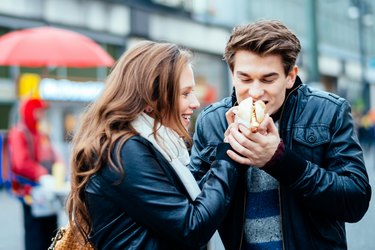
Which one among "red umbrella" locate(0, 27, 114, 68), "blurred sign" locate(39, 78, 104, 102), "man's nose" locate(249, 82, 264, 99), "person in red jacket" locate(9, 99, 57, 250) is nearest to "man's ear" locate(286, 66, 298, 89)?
"man's nose" locate(249, 82, 264, 99)

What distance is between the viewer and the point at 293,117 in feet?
8.14

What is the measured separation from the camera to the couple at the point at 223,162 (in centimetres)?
223

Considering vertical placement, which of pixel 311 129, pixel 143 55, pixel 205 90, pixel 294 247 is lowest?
pixel 205 90

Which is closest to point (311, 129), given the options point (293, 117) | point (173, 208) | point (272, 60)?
point (293, 117)

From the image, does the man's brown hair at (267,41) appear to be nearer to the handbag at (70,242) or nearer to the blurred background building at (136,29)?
the handbag at (70,242)

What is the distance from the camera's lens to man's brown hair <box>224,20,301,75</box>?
7.86ft

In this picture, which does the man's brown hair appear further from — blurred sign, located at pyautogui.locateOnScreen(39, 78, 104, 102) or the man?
blurred sign, located at pyautogui.locateOnScreen(39, 78, 104, 102)

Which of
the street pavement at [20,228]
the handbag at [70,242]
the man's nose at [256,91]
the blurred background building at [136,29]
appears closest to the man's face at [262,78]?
the man's nose at [256,91]

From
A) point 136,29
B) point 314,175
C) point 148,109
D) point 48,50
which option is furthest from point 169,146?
Answer: point 136,29

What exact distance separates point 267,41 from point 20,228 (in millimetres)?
8239

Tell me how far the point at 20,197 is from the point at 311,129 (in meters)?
4.01

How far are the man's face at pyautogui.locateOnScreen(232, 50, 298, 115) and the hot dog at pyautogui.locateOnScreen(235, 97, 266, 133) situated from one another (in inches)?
3.6

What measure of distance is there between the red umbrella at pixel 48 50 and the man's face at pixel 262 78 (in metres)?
5.42

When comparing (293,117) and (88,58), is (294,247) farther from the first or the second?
(88,58)
